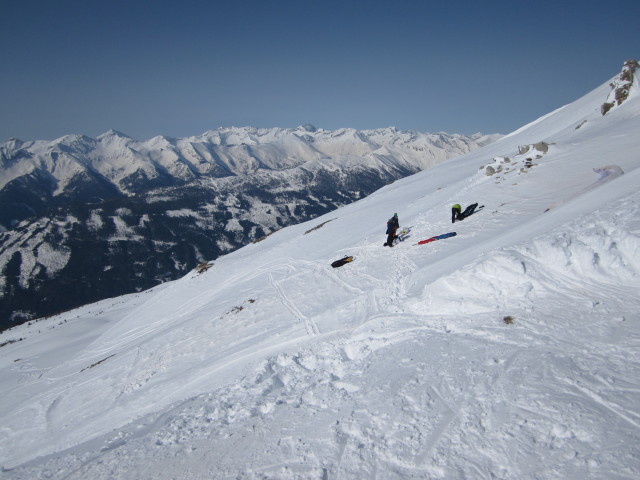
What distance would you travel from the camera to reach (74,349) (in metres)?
32.8

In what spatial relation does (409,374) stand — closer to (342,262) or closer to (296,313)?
(296,313)

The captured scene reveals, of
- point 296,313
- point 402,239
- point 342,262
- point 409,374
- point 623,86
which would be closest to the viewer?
point 409,374

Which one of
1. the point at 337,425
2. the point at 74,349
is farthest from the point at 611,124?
the point at 74,349

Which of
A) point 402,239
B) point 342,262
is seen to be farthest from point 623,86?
point 342,262

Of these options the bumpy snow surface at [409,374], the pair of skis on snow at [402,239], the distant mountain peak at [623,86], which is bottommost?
the bumpy snow surface at [409,374]

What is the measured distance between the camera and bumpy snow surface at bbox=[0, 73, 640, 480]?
694cm

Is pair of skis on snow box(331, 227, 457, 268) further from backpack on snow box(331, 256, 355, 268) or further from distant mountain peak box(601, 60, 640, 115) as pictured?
distant mountain peak box(601, 60, 640, 115)

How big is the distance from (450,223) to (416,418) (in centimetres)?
1858

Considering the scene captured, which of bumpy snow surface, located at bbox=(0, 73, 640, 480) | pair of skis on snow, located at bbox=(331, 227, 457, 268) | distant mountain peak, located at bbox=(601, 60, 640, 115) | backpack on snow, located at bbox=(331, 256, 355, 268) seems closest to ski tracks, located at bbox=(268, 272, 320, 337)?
bumpy snow surface, located at bbox=(0, 73, 640, 480)

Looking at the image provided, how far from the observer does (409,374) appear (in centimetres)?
952

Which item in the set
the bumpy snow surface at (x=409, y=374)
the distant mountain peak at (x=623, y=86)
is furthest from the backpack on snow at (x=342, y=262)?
the distant mountain peak at (x=623, y=86)

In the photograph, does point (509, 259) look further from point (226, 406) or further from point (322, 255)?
point (322, 255)

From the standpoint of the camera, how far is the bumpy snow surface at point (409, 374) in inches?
273

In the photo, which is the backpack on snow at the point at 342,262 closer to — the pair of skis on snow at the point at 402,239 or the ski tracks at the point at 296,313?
the pair of skis on snow at the point at 402,239
